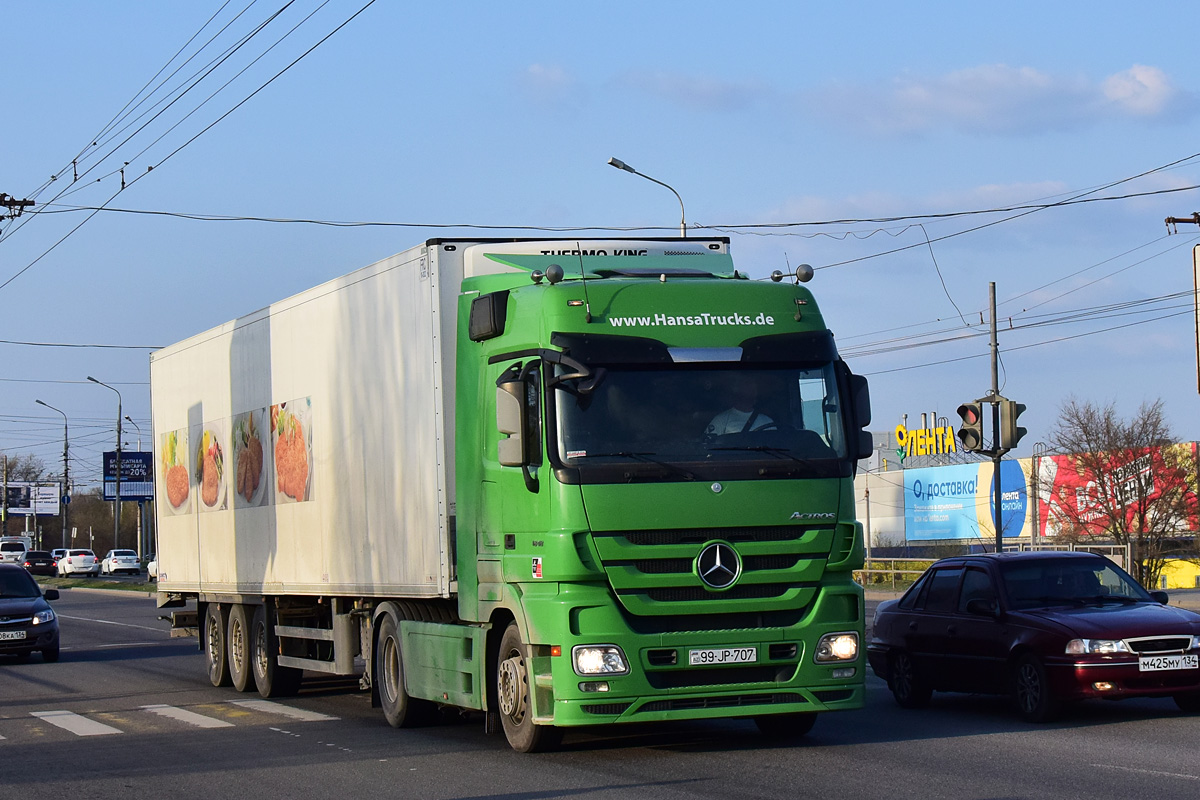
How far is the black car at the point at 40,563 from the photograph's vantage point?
85.8 meters

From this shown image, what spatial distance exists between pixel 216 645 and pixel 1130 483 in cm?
3992

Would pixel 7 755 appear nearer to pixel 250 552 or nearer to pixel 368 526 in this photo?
pixel 368 526

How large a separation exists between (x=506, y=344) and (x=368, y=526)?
3047mm

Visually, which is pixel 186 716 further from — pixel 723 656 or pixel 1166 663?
pixel 1166 663

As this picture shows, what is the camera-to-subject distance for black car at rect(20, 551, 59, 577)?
8575cm

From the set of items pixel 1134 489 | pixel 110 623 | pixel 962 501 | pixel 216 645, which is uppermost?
pixel 1134 489

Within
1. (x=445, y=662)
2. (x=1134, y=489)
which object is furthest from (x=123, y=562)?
(x=445, y=662)

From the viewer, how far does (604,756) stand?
10898 mm

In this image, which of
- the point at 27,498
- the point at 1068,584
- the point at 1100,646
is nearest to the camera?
the point at 1100,646

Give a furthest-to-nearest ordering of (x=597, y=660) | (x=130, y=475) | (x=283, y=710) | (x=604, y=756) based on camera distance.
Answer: (x=130, y=475), (x=283, y=710), (x=604, y=756), (x=597, y=660)

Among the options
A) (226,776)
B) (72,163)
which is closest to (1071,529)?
(72,163)

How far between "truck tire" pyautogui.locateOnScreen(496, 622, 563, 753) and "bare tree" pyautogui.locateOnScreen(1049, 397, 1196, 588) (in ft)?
136

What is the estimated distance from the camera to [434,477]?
11938 millimetres

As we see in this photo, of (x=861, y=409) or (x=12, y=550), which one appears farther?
(x=12, y=550)
